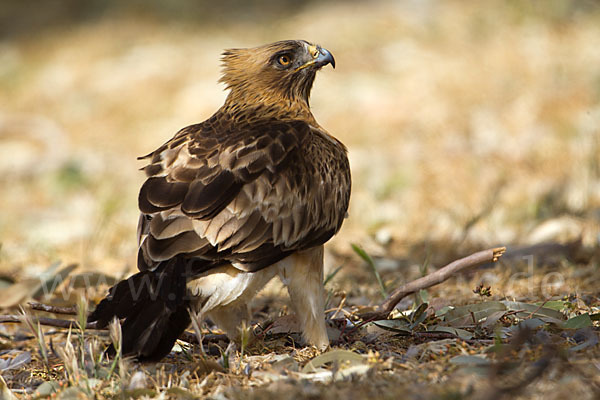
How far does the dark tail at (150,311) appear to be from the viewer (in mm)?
2865

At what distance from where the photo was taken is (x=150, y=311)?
2.91 meters

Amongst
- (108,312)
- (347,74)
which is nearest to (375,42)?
(347,74)

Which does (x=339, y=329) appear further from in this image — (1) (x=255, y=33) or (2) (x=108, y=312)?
(1) (x=255, y=33)

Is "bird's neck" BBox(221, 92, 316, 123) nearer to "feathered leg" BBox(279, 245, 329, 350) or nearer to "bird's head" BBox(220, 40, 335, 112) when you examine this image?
"bird's head" BBox(220, 40, 335, 112)

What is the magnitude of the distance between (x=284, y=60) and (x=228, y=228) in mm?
1525

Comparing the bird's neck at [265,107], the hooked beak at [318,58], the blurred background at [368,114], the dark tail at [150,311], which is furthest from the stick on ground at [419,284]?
the hooked beak at [318,58]

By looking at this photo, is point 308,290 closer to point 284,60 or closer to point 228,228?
point 228,228

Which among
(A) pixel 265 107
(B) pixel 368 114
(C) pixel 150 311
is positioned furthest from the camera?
(B) pixel 368 114

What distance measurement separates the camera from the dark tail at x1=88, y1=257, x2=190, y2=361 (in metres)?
2.87

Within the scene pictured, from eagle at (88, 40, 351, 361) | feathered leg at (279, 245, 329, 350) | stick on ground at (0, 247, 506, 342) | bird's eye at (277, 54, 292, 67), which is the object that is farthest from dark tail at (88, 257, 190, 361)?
bird's eye at (277, 54, 292, 67)

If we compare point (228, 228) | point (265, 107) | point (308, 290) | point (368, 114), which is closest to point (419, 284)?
point (308, 290)

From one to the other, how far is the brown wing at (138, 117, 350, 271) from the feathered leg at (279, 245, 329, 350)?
11 cm

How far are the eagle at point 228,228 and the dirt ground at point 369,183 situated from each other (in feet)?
0.63

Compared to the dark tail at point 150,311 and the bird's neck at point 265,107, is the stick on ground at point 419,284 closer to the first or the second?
the dark tail at point 150,311
